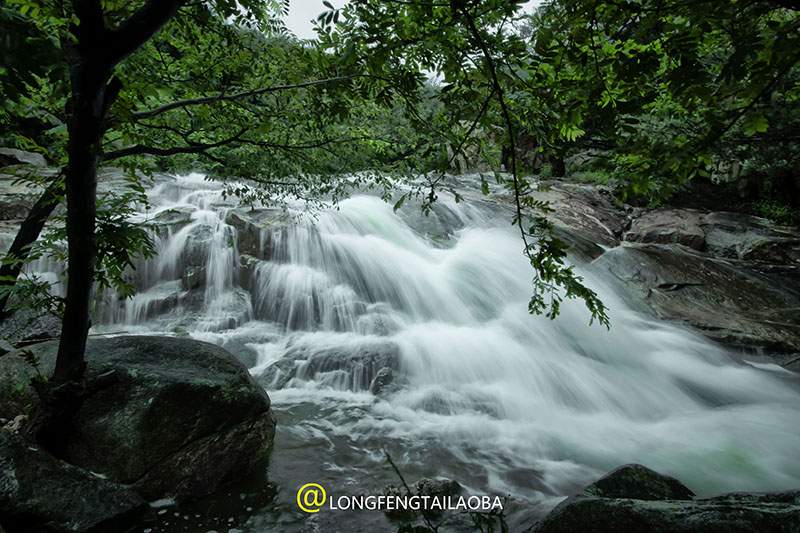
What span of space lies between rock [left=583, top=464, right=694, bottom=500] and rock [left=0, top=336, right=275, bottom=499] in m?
3.01

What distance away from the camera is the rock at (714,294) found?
8.66 m

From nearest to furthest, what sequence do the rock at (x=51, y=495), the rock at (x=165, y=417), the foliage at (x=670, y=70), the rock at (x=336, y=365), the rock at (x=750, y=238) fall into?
the foliage at (x=670, y=70) < the rock at (x=51, y=495) < the rock at (x=165, y=417) < the rock at (x=336, y=365) < the rock at (x=750, y=238)

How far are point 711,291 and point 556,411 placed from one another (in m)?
6.31

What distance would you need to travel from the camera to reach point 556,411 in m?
6.53

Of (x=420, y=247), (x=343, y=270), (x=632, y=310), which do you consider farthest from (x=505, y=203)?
(x=343, y=270)

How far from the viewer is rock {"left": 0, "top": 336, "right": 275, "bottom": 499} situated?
3477mm

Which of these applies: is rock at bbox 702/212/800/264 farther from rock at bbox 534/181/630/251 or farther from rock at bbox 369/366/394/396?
rock at bbox 369/366/394/396

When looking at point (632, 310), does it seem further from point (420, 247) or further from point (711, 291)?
point (420, 247)

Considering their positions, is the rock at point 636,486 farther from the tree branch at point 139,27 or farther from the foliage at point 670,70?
the tree branch at point 139,27

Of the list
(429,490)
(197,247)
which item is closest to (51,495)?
(429,490)

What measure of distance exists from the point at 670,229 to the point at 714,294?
157 inches

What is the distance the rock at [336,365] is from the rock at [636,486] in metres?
3.85

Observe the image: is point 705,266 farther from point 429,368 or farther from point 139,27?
point 139,27

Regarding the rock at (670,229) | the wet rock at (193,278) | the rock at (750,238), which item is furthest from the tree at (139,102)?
the rock at (750,238)
